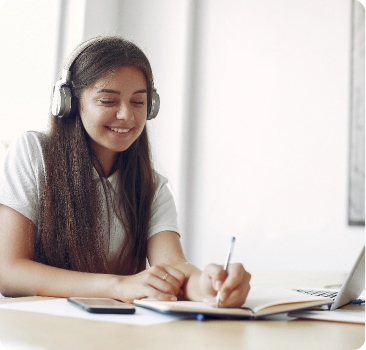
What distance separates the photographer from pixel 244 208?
8.87 feet

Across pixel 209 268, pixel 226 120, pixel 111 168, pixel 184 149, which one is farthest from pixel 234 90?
pixel 209 268

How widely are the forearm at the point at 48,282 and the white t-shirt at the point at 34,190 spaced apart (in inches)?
5.6

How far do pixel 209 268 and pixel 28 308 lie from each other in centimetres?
26

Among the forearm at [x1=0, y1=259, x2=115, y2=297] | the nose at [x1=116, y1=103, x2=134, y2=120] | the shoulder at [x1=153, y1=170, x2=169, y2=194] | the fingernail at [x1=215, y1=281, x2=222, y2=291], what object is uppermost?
the nose at [x1=116, y1=103, x2=134, y2=120]

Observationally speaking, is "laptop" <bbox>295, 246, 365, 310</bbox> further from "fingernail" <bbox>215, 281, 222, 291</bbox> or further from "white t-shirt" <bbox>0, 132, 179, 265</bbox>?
"white t-shirt" <bbox>0, 132, 179, 265</bbox>

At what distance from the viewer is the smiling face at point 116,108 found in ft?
3.96

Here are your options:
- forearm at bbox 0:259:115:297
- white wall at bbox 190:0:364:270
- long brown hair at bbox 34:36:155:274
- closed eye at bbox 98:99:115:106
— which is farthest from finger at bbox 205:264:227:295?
white wall at bbox 190:0:364:270

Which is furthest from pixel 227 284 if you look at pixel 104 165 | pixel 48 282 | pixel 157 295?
pixel 104 165

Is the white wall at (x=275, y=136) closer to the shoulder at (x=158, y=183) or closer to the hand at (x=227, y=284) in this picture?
the shoulder at (x=158, y=183)

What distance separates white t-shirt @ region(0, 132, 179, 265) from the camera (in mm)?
1121

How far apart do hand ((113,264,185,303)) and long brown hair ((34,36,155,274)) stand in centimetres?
32

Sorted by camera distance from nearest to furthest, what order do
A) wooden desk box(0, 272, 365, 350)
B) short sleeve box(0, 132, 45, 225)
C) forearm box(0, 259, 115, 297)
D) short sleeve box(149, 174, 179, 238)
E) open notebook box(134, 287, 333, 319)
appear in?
wooden desk box(0, 272, 365, 350)
open notebook box(134, 287, 333, 319)
forearm box(0, 259, 115, 297)
short sleeve box(0, 132, 45, 225)
short sleeve box(149, 174, 179, 238)

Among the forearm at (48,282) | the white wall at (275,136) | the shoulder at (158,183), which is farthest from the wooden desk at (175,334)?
the white wall at (275,136)

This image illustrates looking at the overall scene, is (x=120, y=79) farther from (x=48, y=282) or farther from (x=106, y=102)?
(x=48, y=282)
